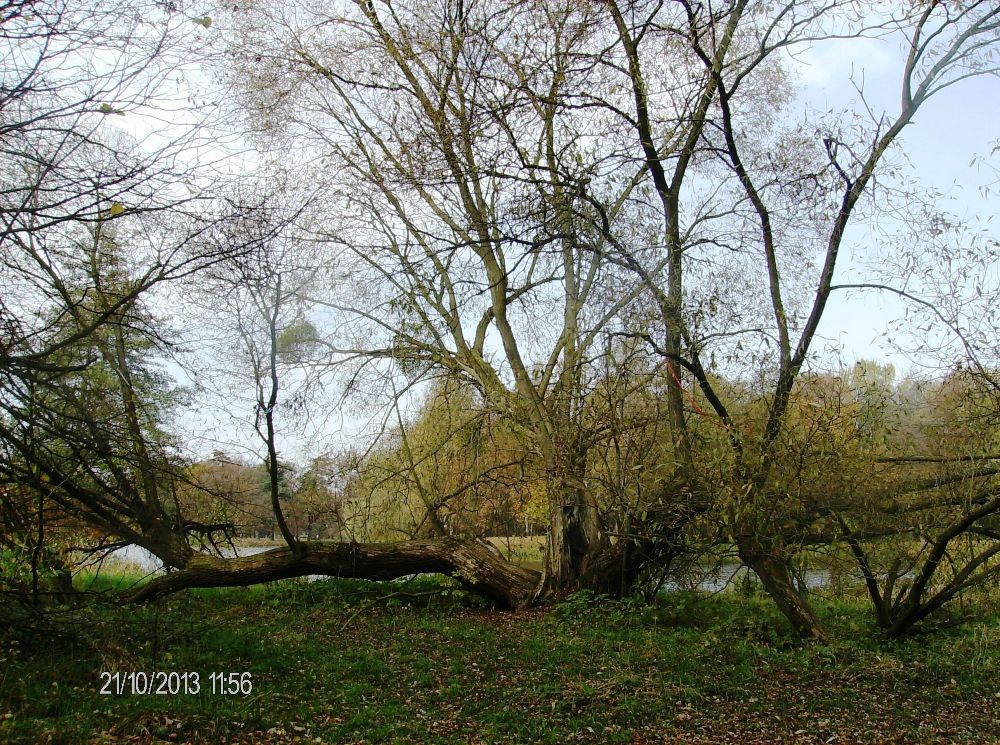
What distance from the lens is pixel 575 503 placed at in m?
9.08

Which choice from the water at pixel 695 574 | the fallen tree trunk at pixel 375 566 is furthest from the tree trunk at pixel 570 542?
the water at pixel 695 574

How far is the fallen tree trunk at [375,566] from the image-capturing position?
8.91 m

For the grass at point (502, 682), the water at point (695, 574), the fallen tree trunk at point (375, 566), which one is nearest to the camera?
the grass at point (502, 682)

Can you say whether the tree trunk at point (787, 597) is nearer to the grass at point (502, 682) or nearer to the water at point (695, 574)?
the grass at point (502, 682)

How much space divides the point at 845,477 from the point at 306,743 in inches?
195

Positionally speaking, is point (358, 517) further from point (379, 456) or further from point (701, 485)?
point (701, 485)

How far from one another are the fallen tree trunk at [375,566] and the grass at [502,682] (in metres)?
1.09

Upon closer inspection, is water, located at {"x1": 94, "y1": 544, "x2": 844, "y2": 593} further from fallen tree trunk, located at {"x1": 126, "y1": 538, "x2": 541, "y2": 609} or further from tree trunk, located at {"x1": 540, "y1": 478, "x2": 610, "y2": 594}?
tree trunk, located at {"x1": 540, "y1": 478, "x2": 610, "y2": 594}

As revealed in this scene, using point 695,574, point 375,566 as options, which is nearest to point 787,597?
point 695,574

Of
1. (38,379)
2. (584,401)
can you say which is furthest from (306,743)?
(584,401)

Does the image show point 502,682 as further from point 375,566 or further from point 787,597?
point 375,566

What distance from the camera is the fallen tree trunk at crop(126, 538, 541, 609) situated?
8.91m

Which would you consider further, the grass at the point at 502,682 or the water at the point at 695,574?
the water at the point at 695,574

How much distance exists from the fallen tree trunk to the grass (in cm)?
109
